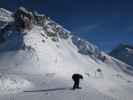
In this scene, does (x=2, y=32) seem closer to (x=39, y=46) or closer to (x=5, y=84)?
(x=39, y=46)

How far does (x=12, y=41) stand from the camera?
2200 inches

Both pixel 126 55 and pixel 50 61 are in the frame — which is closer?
pixel 50 61

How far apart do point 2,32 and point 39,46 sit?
12.5 metres

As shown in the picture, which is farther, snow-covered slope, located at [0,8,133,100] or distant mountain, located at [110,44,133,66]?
distant mountain, located at [110,44,133,66]

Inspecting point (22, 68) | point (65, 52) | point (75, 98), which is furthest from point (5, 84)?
point (65, 52)

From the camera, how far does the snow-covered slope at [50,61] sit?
117 ft

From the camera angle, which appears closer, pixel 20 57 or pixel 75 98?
pixel 75 98

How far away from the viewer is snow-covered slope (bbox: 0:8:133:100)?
117 feet

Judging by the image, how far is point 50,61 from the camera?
53062 millimetres

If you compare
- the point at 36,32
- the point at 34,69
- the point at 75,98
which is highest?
the point at 36,32

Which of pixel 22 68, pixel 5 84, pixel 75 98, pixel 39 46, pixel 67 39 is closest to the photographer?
pixel 75 98

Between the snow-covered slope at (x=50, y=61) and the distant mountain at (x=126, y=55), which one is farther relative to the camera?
the distant mountain at (x=126, y=55)

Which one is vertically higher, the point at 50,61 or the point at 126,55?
the point at 126,55

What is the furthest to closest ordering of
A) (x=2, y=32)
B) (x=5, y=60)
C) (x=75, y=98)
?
1. (x=2, y=32)
2. (x=5, y=60)
3. (x=75, y=98)
